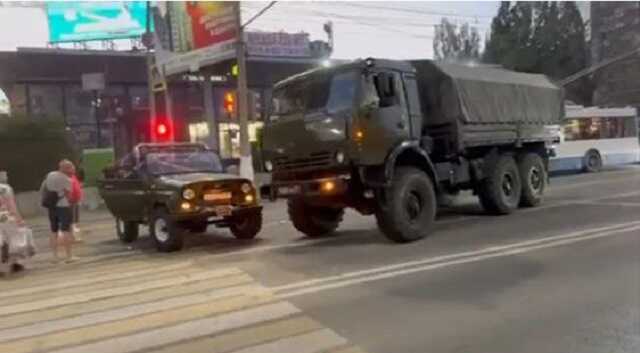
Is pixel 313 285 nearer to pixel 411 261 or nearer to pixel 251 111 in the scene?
pixel 411 261

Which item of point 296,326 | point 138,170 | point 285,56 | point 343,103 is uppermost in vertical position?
point 285,56

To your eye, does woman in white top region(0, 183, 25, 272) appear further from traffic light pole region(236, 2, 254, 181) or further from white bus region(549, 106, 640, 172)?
white bus region(549, 106, 640, 172)

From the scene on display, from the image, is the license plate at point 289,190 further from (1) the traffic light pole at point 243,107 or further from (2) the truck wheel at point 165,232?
(1) the traffic light pole at point 243,107

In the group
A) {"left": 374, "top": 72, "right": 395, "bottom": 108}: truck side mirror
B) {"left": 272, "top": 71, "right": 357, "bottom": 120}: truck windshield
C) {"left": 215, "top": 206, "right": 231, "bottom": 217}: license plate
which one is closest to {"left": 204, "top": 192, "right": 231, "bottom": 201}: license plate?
{"left": 215, "top": 206, "right": 231, "bottom": 217}: license plate

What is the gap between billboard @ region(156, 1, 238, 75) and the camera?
2711 cm

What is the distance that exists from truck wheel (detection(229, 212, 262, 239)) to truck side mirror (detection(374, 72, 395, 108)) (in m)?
3.02

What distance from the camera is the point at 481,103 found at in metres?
14.1

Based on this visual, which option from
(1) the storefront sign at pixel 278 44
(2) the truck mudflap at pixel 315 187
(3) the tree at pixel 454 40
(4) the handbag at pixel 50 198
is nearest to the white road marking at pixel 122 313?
(2) the truck mudflap at pixel 315 187

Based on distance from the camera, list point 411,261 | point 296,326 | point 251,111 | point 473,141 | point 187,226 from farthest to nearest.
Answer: point 251,111, point 473,141, point 187,226, point 411,261, point 296,326

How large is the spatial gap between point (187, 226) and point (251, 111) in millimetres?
12361

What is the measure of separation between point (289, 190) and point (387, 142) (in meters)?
1.77

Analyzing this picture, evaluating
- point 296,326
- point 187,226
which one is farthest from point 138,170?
point 296,326

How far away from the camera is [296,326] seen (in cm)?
683

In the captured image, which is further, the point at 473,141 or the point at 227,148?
the point at 227,148
